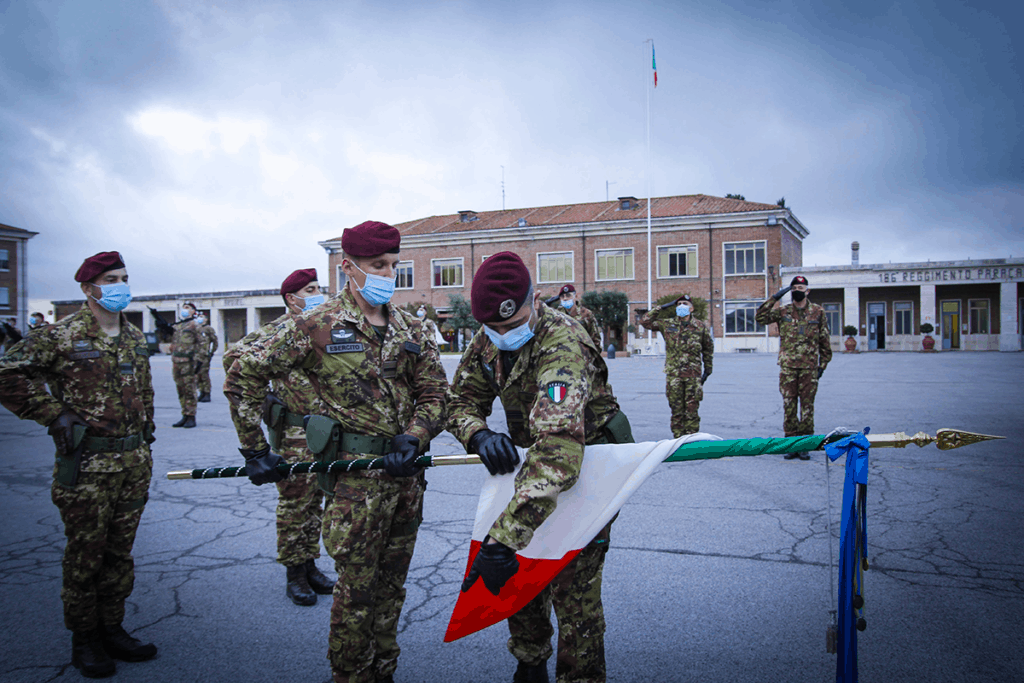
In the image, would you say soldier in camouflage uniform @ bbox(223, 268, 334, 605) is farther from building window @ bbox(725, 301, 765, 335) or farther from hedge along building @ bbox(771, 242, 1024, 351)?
hedge along building @ bbox(771, 242, 1024, 351)

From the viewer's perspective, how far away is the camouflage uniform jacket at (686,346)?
827 centimetres

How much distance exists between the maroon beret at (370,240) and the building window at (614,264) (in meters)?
39.0

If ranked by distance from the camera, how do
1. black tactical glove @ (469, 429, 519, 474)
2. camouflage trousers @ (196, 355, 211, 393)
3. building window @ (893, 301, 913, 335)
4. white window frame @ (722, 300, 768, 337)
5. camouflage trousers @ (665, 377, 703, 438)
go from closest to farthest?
black tactical glove @ (469, 429, 519, 474) → camouflage trousers @ (665, 377, 703, 438) → camouflage trousers @ (196, 355, 211, 393) → white window frame @ (722, 300, 768, 337) → building window @ (893, 301, 913, 335)

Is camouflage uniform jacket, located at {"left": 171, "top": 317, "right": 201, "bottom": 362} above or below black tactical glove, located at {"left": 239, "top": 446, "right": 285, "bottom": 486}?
above

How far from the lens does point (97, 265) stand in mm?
3551

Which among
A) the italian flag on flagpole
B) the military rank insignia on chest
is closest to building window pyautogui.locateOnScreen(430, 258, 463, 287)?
the italian flag on flagpole

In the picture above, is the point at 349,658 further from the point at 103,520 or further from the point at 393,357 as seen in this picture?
the point at 103,520

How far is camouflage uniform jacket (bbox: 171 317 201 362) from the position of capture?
11359mm

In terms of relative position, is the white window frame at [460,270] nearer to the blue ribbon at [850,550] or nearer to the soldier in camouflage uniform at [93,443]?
the soldier in camouflage uniform at [93,443]

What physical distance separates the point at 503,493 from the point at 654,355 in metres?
32.4

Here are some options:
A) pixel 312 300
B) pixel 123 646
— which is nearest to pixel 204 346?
pixel 312 300

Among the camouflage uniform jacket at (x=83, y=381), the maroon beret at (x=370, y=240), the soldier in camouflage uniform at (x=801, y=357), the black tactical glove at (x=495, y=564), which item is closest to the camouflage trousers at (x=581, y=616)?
the black tactical glove at (x=495, y=564)

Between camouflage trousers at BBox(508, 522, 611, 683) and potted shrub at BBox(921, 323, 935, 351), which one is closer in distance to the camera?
camouflage trousers at BBox(508, 522, 611, 683)

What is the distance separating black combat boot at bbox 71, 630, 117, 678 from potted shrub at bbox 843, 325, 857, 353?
125ft
